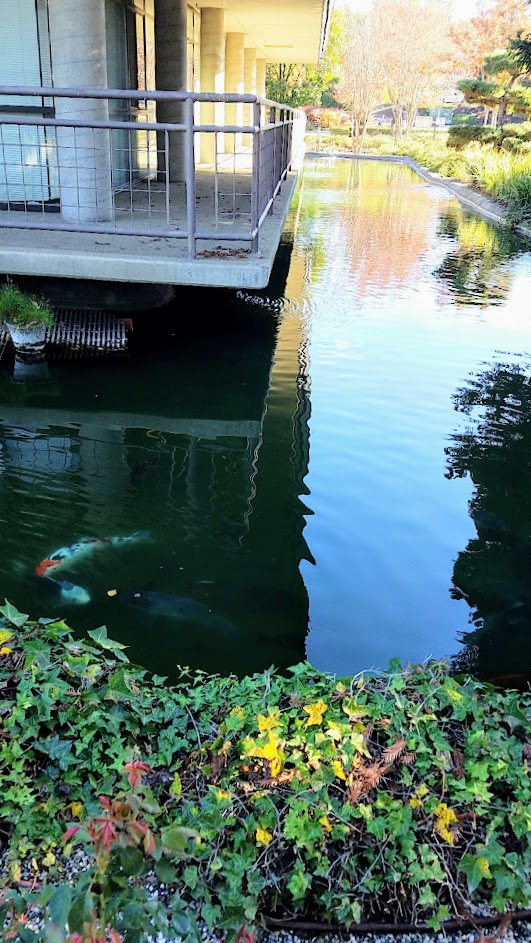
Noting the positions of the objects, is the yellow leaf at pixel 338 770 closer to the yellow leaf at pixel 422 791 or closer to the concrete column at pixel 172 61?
the yellow leaf at pixel 422 791

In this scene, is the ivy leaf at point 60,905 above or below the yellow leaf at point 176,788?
Answer: above

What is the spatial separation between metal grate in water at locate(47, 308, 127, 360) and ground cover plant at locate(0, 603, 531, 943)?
5668 millimetres

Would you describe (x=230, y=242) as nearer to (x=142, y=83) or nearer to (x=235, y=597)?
(x=235, y=597)

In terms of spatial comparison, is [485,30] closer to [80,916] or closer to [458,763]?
[458,763]

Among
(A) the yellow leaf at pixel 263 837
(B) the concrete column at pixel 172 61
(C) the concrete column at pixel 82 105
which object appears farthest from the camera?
(B) the concrete column at pixel 172 61

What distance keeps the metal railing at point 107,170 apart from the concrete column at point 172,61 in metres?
0.55

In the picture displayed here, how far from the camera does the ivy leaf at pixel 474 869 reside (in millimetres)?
2396

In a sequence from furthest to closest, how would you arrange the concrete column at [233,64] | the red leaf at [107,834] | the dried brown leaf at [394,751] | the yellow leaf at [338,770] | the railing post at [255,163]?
1. the concrete column at [233,64]
2. the railing post at [255,163]
3. the dried brown leaf at [394,751]
4. the yellow leaf at [338,770]
5. the red leaf at [107,834]

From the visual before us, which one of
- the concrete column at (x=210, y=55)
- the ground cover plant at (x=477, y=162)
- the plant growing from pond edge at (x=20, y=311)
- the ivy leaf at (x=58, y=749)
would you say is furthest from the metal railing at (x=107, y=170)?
the ground cover plant at (x=477, y=162)

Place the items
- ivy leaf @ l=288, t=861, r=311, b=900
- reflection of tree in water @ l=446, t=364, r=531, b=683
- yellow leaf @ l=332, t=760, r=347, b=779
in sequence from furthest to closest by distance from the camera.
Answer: reflection of tree in water @ l=446, t=364, r=531, b=683 < yellow leaf @ l=332, t=760, r=347, b=779 < ivy leaf @ l=288, t=861, r=311, b=900

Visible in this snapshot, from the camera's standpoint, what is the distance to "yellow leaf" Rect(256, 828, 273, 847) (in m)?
2.45

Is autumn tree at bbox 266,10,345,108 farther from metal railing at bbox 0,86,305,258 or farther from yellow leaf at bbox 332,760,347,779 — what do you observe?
yellow leaf at bbox 332,760,347,779

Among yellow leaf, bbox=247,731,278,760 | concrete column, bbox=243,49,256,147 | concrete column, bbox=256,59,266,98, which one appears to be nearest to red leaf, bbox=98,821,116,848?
yellow leaf, bbox=247,731,278,760

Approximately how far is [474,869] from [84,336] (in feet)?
23.1
